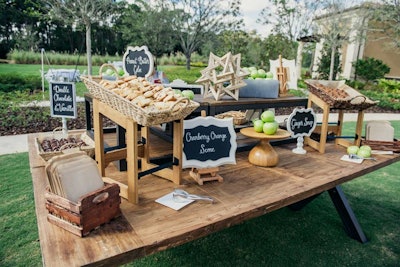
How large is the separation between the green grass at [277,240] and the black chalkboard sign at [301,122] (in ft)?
2.67

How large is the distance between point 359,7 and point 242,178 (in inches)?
578

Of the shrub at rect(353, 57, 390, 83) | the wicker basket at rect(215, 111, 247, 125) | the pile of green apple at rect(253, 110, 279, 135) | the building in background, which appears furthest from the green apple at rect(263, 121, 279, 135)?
the shrub at rect(353, 57, 390, 83)

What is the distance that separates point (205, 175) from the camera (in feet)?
4.81

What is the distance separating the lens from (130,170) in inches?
46.6

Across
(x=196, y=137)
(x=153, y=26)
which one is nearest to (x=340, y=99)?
(x=196, y=137)

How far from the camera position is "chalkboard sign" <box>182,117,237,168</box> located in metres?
1.36

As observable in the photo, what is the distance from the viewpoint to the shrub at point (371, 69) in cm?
1251

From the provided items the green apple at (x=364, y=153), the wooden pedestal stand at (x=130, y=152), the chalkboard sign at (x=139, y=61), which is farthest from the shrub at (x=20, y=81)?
the green apple at (x=364, y=153)

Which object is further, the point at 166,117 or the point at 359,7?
the point at 359,7

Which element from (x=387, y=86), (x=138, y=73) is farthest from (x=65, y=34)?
(x=138, y=73)

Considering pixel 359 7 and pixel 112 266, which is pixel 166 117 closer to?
pixel 112 266

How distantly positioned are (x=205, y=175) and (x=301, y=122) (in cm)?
81

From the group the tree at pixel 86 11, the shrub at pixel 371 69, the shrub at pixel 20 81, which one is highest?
the tree at pixel 86 11

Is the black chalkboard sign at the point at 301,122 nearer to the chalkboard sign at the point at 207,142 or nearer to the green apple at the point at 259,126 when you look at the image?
the green apple at the point at 259,126
